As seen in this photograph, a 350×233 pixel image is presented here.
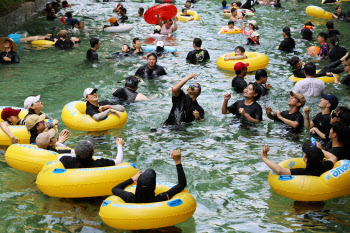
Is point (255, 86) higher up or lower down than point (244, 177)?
higher up

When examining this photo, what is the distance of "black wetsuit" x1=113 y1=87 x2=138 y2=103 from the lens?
39.1 feet

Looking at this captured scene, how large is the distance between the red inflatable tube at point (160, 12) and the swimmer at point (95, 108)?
10.1 meters

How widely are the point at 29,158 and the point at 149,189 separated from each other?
2872 millimetres

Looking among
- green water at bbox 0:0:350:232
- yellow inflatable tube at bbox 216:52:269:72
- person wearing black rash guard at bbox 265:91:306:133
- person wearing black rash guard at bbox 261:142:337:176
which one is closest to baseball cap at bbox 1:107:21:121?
green water at bbox 0:0:350:232

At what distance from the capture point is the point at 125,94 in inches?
470

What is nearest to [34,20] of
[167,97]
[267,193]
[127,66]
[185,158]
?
[127,66]

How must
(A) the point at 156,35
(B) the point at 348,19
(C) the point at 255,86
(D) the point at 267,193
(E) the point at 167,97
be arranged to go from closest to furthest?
(D) the point at 267,193
(C) the point at 255,86
(E) the point at 167,97
(A) the point at 156,35
(B) the point at 348,19

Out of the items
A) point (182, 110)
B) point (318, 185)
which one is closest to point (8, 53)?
point (182, 110)

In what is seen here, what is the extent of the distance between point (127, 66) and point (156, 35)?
4.60 metres

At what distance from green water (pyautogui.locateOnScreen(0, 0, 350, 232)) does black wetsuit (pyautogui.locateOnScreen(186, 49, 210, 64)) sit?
33 cm

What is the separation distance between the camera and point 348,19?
2319 cm

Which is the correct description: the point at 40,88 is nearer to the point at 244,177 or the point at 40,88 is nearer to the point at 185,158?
the point at 185,158

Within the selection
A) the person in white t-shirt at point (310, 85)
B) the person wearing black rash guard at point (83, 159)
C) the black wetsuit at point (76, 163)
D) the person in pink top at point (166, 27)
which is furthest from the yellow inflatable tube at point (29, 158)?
the person in pink top at point (166, 27)

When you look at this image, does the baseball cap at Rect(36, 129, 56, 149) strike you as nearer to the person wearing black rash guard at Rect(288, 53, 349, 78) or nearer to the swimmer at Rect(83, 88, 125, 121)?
the swimmer at Rect(83, 88, 125, 121)
